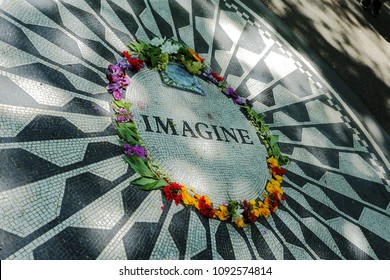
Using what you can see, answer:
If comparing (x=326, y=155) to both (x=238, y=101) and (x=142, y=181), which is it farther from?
(x=142, y=181)

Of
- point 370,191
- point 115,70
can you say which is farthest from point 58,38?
point 370,191

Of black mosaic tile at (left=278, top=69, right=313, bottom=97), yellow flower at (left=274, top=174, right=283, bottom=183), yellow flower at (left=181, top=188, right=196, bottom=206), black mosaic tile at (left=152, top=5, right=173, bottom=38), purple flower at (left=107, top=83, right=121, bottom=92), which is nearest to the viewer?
yellow flower at (left=181, top=188, right=196, bottom=206)

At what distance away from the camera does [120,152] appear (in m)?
3.74

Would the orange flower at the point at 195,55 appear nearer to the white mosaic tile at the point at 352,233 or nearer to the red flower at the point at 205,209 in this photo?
the red flower at the point at 205,209

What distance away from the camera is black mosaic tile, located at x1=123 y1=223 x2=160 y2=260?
3.13 metres

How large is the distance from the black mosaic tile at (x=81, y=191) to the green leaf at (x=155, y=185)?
337 millimetres

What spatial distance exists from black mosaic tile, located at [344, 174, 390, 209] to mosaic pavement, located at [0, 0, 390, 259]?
0.02m

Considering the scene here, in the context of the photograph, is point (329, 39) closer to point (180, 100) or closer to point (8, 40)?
point (180, 100)

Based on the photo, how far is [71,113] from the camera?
371cm

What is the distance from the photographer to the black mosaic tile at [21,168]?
2.98 meters

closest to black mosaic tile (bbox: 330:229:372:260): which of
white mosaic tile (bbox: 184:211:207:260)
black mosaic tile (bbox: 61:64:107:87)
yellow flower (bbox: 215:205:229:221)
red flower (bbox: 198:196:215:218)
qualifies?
yellow flower (bbox: 215:205:229:221)

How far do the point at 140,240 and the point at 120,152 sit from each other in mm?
970

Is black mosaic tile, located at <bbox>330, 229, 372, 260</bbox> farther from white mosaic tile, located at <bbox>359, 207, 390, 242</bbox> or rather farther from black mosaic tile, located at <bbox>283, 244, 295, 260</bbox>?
black mosaic tile, located at <bbox>283, 244, 295, 260</bbox>

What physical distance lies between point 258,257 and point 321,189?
1.70 m
